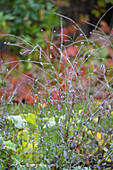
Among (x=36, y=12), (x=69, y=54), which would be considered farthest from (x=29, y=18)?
(x=69, y=54)

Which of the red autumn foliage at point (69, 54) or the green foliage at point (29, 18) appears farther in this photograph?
the green foliage at point (29, 18)

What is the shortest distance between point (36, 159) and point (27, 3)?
4.10m

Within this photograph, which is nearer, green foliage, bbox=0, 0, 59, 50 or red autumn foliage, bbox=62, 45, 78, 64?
red autumn foliage, bbox=62, 45, 78, 64

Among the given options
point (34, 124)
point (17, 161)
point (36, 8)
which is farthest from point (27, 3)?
point (17, 161)

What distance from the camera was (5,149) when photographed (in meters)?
1.95

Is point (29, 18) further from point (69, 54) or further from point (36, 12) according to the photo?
point (69, 54)

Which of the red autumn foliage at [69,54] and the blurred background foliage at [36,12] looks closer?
the red autumn foliage at [69,54]

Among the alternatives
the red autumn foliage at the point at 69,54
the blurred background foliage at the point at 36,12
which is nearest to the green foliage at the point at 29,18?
the blurred background foliage at the point at 36,12

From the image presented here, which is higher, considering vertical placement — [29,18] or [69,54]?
[29,18]

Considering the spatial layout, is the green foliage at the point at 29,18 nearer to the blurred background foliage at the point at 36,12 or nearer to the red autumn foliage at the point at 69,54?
the blurred background foliage at the point at 36,12

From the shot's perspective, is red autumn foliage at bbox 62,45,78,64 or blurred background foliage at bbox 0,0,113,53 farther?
blurred background foliage at bbox 0,0,113,53

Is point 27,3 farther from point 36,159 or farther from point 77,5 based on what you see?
point 36,159

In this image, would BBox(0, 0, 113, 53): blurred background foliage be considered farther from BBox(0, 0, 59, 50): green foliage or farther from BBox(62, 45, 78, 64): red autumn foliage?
BBox(62, 45, 78, 64): red autumn foliage

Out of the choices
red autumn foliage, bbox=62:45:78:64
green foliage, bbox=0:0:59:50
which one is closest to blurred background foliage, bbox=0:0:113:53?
green foliage, bbox=0:0:59:50
